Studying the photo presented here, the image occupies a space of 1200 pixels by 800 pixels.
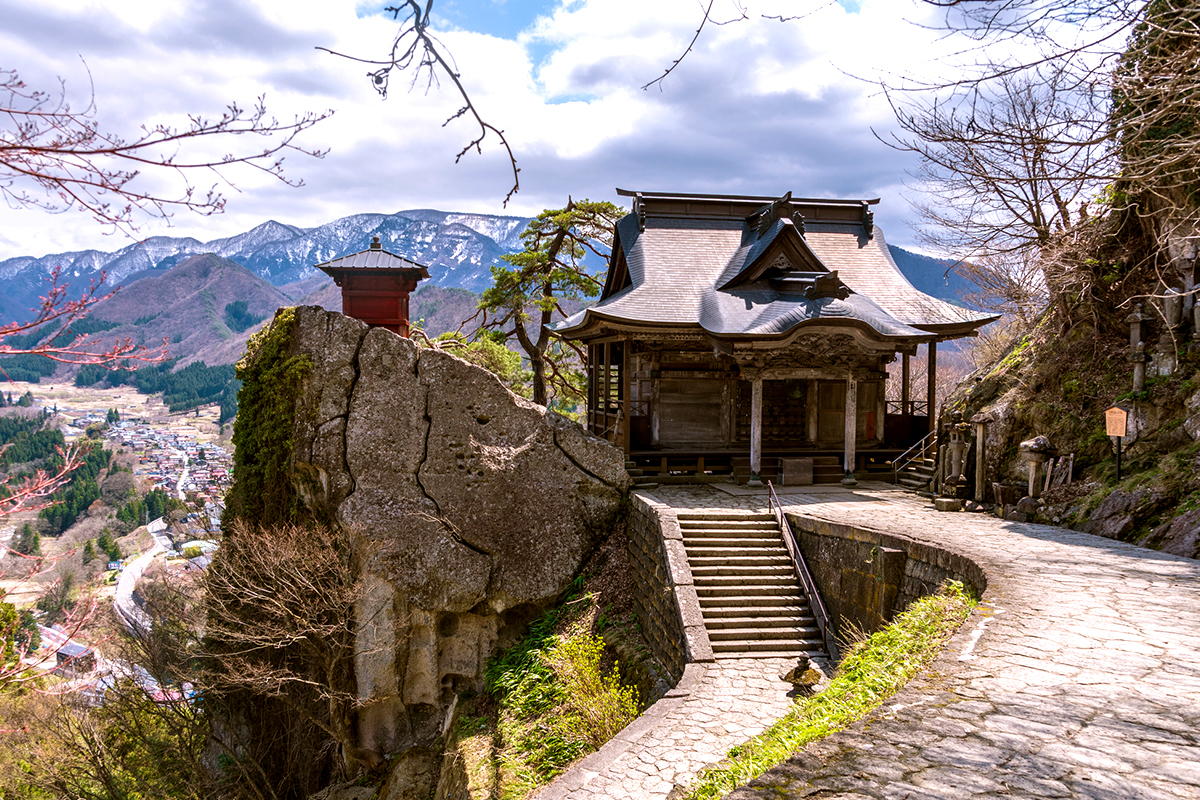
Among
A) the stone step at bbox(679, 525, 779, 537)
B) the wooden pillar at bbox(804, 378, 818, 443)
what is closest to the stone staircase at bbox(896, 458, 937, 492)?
the wooden pillar at bbox(804, 378, 818, 443)

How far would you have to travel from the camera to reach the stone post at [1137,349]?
37.4 feet

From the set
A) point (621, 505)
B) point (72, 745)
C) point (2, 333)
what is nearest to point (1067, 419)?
point (621, 505)

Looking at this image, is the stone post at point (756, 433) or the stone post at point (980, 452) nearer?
the stone post at point (980, 452)

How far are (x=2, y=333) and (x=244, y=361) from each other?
13830 millimetres

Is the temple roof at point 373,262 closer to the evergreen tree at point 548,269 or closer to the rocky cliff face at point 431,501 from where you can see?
the evergreen tree at point 548,269

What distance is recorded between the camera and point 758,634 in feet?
33.2

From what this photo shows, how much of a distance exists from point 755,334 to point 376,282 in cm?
1187

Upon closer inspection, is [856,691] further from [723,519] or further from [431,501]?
[431,501]

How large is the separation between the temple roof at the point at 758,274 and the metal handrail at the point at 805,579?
439cm

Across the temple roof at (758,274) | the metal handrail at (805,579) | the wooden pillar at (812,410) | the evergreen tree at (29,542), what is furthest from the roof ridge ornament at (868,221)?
the evergreen tree at (29,542)

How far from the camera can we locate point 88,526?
60594mm

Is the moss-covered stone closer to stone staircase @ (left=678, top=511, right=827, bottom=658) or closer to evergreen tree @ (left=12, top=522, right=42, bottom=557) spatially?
stone staircase @ (left=678, top=511, right=827, bottom=658)

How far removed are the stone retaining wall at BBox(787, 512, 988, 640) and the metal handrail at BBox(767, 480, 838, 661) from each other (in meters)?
0.14

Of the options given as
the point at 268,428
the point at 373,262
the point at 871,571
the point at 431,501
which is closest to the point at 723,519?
the point at 871,571
